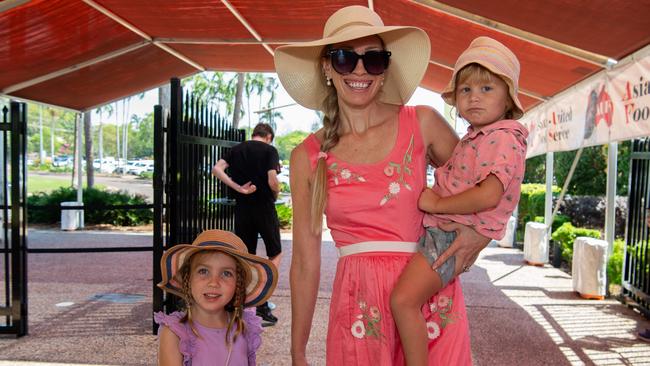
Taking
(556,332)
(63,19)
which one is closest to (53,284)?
(63,19)

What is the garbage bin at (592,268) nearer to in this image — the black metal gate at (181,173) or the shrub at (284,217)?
the black metal gate at (181,173)

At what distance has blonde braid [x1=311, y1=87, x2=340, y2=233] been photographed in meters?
1.83

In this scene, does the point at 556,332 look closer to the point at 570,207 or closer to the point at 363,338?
the point at 363,338

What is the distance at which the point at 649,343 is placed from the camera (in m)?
5.43

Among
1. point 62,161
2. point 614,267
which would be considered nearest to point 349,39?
point 614,267

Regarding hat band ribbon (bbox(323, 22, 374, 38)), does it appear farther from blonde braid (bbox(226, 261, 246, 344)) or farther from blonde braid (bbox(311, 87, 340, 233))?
blonde braid (bbox(226, 261, 246, 344))

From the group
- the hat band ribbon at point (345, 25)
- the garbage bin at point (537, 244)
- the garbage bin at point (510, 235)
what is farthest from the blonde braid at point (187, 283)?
the garbage bin at point (510, 235)

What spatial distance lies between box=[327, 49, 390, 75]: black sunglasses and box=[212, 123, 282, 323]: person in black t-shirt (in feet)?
12.8

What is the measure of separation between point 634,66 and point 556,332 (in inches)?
107

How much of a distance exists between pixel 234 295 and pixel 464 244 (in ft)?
3.87

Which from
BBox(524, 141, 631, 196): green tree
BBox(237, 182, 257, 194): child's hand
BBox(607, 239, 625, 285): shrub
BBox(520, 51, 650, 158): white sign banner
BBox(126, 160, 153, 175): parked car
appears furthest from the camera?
BBox(126, 160, 153, 175): parked car

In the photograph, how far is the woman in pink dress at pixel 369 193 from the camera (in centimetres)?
177

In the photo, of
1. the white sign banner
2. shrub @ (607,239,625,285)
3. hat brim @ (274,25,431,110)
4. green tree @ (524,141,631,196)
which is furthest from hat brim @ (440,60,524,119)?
green tree @ (524,141,631,196)

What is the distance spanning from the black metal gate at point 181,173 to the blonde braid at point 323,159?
3532 mm
